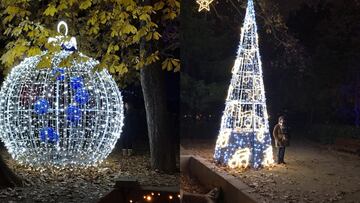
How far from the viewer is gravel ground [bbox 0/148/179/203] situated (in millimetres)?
6947

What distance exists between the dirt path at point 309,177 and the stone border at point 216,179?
0.18 meters

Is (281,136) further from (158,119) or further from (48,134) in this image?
(48,134)

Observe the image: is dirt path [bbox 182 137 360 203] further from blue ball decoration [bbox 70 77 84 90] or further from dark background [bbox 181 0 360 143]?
blue ball decoration [bbox 70 77 84 90]

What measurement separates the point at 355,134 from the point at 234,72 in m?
1.98

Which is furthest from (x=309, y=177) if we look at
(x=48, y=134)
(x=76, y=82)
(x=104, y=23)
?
(x=48, y=134)

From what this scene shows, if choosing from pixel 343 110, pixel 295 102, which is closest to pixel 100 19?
pixel 295 102

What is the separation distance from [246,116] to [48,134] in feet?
10.5

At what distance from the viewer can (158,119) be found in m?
8.87

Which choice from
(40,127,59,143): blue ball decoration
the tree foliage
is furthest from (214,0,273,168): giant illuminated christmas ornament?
(40,127,59,143): blue ball decoration

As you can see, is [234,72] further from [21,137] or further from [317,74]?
[21,137]

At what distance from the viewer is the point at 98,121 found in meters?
8.86

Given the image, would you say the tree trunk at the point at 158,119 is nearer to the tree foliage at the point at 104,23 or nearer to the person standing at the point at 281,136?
the tree foliage at the point at 104,23

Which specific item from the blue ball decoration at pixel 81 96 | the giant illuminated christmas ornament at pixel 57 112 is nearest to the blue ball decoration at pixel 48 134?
the giant illuminated christmas ornament at pixel 57 112

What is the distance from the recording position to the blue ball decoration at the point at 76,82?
28.4 ft
